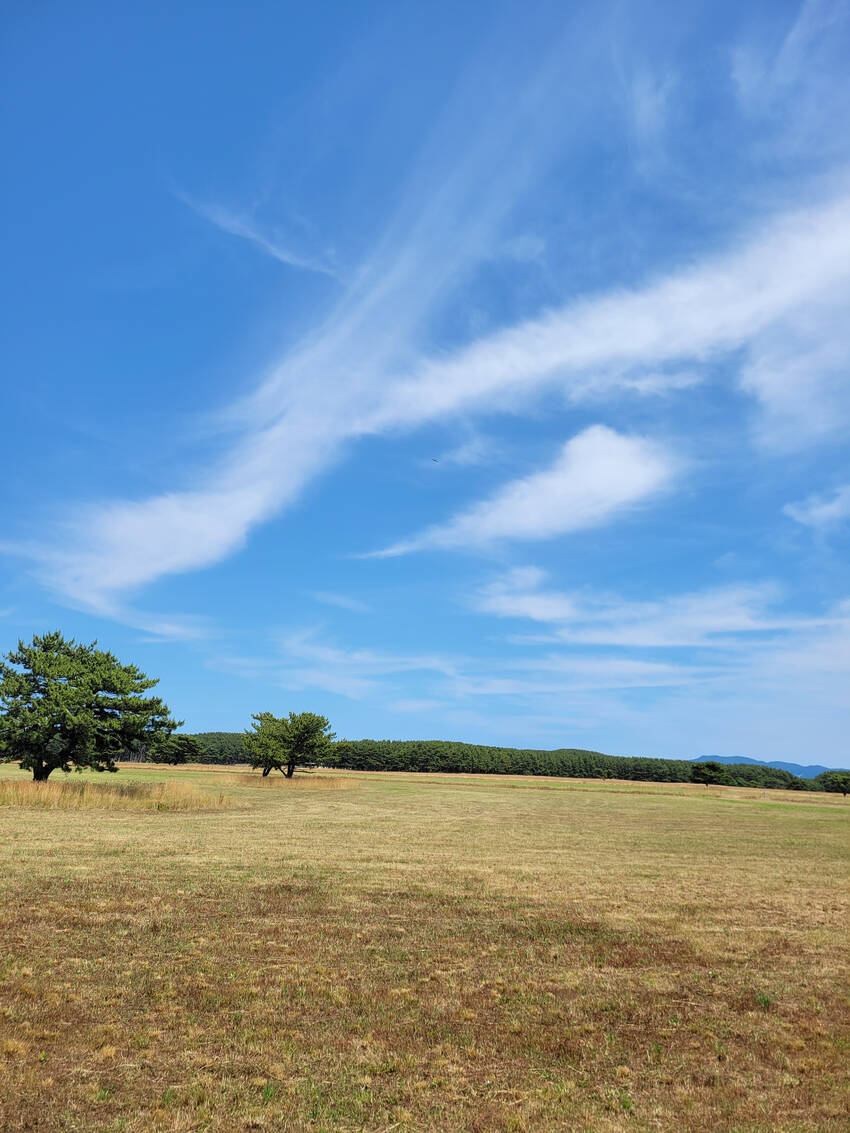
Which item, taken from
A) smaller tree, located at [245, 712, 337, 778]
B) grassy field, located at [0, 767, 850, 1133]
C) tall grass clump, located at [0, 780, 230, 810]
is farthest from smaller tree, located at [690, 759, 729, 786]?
grassy field, located at [0, 767, 850, 1133]

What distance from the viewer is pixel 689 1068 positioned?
8.81 m

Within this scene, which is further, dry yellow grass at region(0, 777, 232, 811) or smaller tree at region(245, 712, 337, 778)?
smaller tree at region(245, 712, 337, 778)

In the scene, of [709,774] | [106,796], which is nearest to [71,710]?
[106,796]

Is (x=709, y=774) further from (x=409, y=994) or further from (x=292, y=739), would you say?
(x=409, y=994)

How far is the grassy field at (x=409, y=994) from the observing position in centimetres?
766

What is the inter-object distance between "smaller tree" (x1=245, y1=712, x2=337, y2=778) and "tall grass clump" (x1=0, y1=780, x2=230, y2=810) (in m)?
39.7

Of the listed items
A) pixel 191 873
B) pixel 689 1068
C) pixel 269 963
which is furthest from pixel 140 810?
pixel 689 1068

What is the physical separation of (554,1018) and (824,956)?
6922mm

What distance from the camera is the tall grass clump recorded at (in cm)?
3569

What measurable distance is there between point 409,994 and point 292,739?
258 feet

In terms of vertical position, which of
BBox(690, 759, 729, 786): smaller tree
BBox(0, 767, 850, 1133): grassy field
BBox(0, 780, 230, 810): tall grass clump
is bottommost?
BBox(0, 767, 850, 1133): grassy field

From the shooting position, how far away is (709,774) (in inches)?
6299

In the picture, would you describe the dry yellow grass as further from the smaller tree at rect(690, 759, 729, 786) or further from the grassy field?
the smaller tree at rect(690, 759, 729, 786)

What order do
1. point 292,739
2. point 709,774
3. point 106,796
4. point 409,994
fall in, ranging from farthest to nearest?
point 709,774
point 292,739
point 106,796
point 409,994
